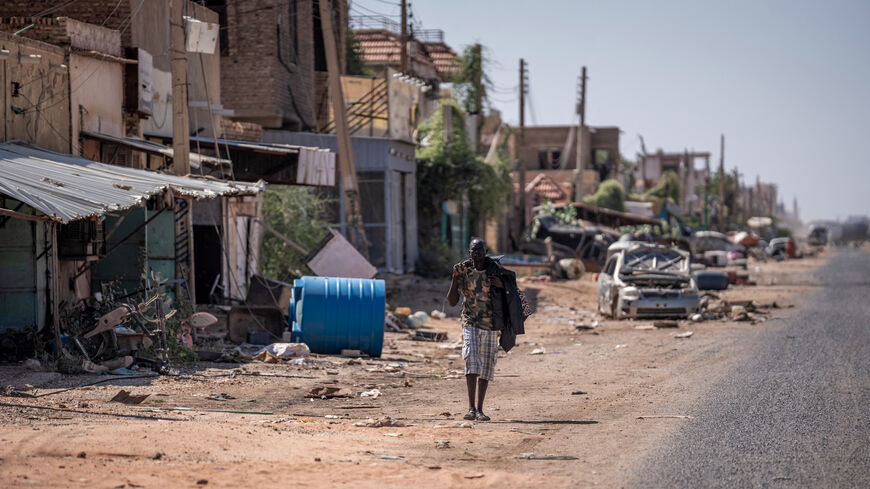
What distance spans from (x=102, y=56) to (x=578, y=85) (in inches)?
1556

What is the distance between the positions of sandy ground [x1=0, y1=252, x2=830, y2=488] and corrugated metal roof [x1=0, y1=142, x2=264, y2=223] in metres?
2.02

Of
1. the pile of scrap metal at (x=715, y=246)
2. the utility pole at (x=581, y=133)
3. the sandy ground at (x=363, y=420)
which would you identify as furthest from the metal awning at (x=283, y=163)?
the pile of scrap metal at (x=715, y=246)

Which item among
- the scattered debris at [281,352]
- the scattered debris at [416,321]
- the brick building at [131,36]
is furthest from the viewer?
the scattered debris at [416,321]

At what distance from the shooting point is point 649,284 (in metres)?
23.5

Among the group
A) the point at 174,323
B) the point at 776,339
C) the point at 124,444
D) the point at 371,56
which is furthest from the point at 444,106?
the point at 124,444

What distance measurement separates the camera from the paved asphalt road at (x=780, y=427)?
744 cm

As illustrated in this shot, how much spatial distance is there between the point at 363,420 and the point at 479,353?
1.30m

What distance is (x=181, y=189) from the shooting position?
1445 cm

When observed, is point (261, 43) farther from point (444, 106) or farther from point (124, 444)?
point (124, 444)

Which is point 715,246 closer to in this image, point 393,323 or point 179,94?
point 393,323

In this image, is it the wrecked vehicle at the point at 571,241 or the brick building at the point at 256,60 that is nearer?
the brick building at the point at 256,60

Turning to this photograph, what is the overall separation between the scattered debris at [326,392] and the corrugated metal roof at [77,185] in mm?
3148

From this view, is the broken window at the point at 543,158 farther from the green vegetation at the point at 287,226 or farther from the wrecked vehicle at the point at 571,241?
the green vegetation at the point at 287,226

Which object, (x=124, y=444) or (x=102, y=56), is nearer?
(x=124, y=444)
